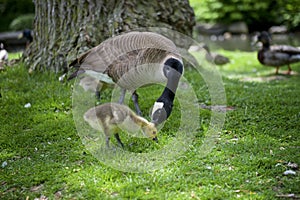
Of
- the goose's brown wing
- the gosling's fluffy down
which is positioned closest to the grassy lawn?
the gosling's fluffy down

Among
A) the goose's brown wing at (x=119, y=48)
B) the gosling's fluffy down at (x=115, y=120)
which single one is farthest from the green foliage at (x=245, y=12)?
the gosling's fluffy down at (x=115, y=120)

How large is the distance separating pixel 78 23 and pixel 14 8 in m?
22.5

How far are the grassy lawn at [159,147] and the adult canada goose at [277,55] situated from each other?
2.62 m

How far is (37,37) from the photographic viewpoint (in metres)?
9.24

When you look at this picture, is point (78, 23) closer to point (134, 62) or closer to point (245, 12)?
point (134, 62)

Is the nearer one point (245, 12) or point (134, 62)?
point (134, 62)

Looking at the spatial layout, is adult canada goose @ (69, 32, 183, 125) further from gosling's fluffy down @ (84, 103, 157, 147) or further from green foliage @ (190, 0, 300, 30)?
green foliage @ (190, 0, 300, 30)

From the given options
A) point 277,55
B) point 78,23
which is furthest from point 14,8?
point 277,55

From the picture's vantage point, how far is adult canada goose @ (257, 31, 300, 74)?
10.3m

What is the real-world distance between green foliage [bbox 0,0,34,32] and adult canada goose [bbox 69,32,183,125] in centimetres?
2380

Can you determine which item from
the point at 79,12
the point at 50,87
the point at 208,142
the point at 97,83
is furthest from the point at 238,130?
the point at 79,12

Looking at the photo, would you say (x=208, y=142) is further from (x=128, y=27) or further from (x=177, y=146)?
(x=128, y=27)

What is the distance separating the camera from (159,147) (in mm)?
5125

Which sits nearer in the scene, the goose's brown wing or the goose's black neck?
the goose's black neck
